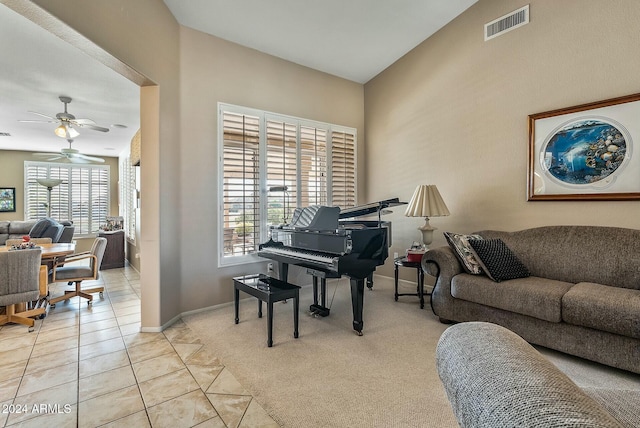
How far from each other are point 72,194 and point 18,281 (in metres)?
5.94

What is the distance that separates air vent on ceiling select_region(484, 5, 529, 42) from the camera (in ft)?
11.2

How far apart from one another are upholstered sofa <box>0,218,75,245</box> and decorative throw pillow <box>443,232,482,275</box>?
6.73 metres

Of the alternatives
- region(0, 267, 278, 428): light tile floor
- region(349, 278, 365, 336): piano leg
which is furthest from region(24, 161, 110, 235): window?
region(349, 278, 365, 336): piano leg

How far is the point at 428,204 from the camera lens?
3807mm

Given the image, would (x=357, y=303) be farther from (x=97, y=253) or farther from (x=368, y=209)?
(x=97, y=253)

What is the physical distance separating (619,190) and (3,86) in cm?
692

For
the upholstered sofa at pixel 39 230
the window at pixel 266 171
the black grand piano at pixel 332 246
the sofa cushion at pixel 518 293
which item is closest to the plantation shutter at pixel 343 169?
the window at pixel 266 171

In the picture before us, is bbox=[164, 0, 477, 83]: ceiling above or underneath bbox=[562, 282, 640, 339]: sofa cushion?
above

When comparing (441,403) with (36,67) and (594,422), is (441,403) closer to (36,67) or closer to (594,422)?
(594,422)

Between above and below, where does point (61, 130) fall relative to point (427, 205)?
above

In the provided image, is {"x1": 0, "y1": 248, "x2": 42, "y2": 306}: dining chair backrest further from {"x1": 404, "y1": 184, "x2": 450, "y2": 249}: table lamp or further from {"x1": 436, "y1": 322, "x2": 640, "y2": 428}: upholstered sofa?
{"x1": 404, "y1": 184, "x2": 450, "y2": 249}: table lamp

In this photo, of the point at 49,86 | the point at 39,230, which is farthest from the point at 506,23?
the point at 39,230

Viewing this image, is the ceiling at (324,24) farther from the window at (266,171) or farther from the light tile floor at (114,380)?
the light tile floor at (114,380)

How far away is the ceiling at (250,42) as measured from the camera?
126 inches
